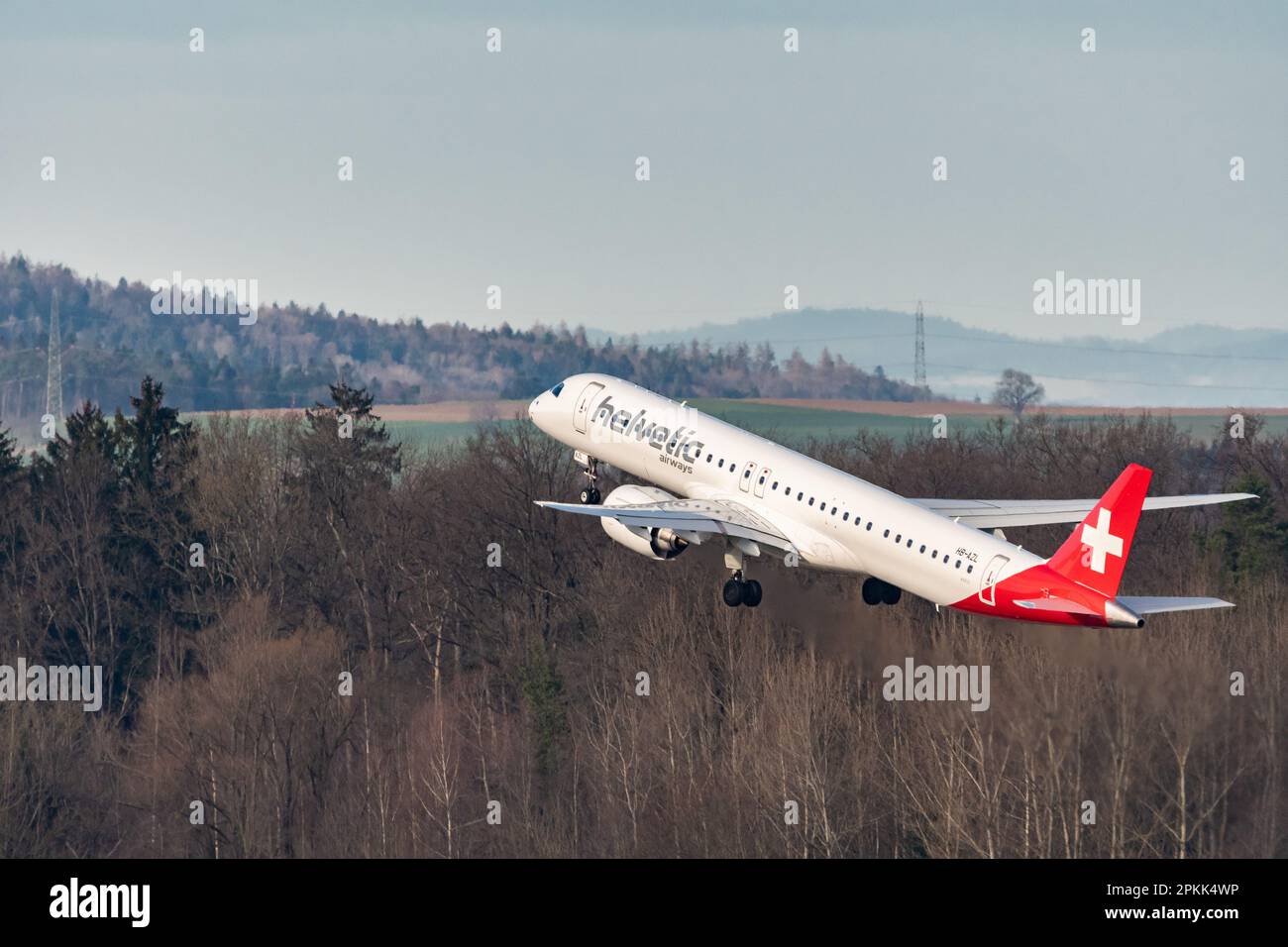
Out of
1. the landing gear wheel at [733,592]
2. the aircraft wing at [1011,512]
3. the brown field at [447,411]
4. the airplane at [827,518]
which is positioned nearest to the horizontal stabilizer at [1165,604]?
the airplane at [827,518]

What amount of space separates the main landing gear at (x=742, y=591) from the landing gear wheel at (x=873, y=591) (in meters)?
3.50

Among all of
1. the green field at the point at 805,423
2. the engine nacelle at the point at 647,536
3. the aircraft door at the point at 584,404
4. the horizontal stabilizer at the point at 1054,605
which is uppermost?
the aircraft door at the point at 584,404

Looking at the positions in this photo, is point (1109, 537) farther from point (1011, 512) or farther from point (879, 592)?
point (879, 592)

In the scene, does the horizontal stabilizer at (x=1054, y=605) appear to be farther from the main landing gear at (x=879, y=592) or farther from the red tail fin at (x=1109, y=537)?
the main landing gear at (x=879, y=592)

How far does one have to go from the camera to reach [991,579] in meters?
59.0

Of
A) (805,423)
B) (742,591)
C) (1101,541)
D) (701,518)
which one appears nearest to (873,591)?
(742,591)

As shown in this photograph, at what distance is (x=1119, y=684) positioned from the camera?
5894cm

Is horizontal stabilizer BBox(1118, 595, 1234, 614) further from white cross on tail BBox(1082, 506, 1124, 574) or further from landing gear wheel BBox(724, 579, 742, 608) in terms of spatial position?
landing gear wheel BBox(724, 579, 742, 608)

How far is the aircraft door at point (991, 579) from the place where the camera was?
58.9m

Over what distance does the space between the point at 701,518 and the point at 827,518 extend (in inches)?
157

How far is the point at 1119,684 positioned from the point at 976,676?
47.0 feet

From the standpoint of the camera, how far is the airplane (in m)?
57.6
